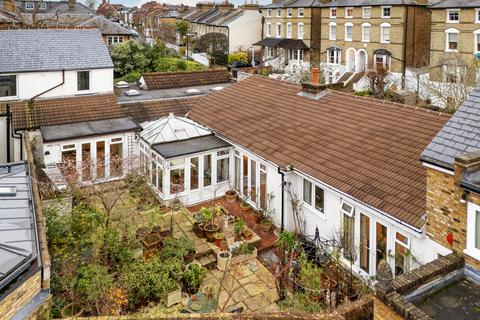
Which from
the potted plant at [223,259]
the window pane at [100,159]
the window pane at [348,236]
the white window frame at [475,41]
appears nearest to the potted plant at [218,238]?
the potted plant at [223,259]

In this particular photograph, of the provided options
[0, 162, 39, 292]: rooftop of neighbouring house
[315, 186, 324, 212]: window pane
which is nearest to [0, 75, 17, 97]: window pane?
[0, 162, 39, 292]: rooftop of neighbouring house

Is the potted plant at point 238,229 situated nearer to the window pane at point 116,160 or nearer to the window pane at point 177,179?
the window pane at point 177,179

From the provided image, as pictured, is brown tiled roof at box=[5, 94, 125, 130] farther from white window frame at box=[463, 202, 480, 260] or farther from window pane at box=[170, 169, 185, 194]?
white window frame at box=[463, 202, 480, 260]

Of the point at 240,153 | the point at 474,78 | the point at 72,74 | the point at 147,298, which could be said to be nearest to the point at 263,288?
the point at 147,298

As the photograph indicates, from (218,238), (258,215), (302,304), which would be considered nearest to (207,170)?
(258,215)

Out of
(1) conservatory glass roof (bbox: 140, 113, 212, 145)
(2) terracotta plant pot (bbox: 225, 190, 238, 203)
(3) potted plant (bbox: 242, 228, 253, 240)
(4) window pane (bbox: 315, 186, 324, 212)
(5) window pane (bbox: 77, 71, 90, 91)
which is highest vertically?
(5) window pane (bbox: 77, 71, 90, 91)
